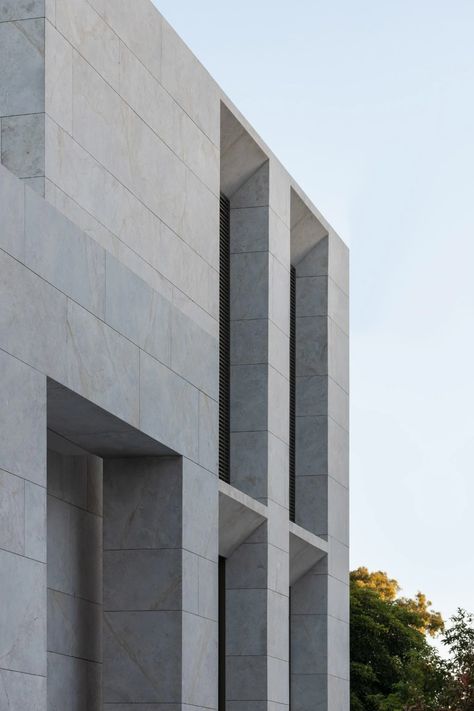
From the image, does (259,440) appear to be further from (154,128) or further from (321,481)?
(154,128)

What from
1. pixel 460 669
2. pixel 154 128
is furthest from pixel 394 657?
pixel 154 128

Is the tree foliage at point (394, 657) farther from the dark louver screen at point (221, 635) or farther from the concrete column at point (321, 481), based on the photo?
the dark louver screen at point (221, 635)

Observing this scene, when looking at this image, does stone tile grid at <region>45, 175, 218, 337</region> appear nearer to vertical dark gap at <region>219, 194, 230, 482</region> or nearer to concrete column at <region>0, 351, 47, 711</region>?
concrete column at <region>0, 351, 47, 711</region>

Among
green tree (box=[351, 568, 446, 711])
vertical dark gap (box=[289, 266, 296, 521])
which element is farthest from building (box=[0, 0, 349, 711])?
green tree (box=[351, 568, 446, 711])

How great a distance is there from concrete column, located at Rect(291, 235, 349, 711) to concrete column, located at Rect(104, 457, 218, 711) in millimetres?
12533

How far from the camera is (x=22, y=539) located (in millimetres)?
15727

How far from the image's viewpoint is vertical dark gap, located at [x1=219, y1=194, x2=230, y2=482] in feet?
98.4

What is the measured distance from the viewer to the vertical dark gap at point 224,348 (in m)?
30.0

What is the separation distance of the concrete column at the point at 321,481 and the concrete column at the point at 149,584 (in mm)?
12533

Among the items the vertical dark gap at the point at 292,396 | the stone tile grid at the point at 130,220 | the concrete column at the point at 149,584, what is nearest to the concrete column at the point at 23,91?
the stone tile grid at the point at 130,220

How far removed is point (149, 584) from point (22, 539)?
5797 millimetres

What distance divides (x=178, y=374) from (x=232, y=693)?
1006 centimetres

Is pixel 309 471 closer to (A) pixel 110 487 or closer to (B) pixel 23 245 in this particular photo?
(A) pixel 110 487

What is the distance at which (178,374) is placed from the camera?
2117 cm
